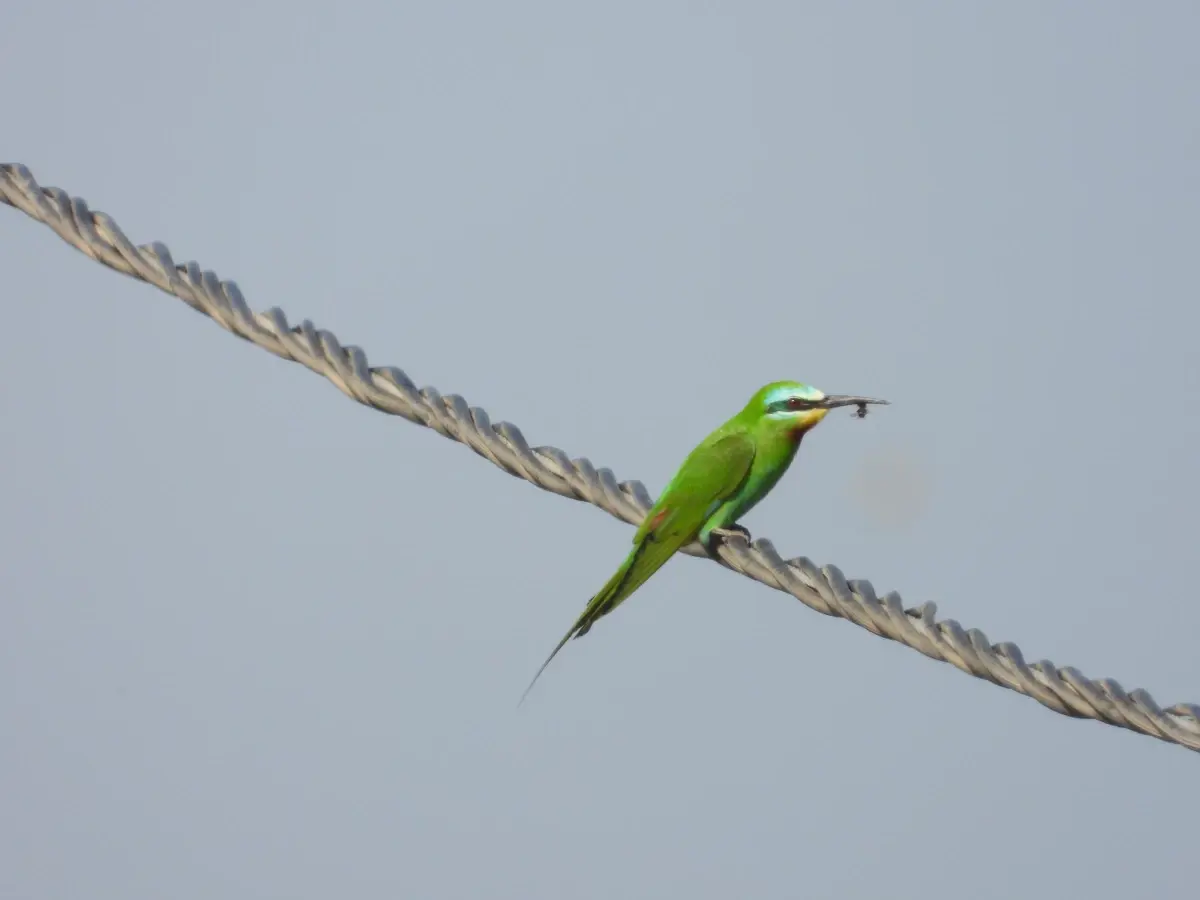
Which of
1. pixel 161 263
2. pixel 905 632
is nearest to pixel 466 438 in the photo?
pixel 161 263

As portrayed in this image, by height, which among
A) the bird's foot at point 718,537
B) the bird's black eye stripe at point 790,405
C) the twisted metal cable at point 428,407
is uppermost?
the bird's black eye stripe at point 790,405

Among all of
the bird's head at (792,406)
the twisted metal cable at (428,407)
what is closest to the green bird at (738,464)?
the bird's head at (792,406)

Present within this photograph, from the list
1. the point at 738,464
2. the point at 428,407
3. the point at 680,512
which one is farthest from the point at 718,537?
the point at 428,407

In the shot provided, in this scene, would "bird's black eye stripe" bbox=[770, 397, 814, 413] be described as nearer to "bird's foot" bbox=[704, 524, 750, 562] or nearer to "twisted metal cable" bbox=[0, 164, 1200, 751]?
"bird's foot" bbox=[704, 524, 750, 562]

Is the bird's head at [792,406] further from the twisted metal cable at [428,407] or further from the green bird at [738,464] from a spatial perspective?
the twisted metal cable at [428,407]

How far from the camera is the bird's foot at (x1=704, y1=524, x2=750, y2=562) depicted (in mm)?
5218

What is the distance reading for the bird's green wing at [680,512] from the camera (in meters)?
5.02

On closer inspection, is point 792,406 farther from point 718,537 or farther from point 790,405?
point 718,537

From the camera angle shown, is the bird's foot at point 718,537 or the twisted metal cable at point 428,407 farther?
the bird's foot at point 718,537

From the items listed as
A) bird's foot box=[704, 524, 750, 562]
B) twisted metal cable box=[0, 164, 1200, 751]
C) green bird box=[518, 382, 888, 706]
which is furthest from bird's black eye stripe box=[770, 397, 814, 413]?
twisted metal cable box=[0, 164, 1200, 751]

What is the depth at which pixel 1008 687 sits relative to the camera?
3.47 metres

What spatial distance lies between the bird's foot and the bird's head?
1.14 ft

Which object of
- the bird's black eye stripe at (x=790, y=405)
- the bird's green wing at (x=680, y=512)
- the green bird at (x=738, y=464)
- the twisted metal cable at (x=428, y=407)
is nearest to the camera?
the twisted metal cable at (x=428, y=407)

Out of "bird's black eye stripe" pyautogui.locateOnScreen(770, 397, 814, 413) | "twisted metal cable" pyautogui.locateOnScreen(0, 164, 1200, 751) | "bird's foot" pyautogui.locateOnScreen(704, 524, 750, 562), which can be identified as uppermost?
"bird's black eye stripe" pyautogui.locateOnScreen(770, 397, 814, 413)
